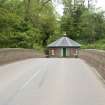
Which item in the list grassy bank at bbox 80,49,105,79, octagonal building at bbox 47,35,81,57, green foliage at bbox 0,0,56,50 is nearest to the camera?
grassy bank at bbox 80,49,105,79

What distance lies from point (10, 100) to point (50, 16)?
7909 cm

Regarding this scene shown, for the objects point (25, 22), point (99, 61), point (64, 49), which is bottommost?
point (64, 49)

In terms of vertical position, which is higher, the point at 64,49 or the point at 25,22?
the point at 25,22

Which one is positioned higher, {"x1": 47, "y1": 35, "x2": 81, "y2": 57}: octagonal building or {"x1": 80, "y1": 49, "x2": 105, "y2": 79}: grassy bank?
{"x1": 80, "y1": 49, "x2": 105, "y2": 79}: grassy bank

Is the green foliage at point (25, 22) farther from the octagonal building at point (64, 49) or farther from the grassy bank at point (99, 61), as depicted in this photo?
the grassy bank at point (99, 61)

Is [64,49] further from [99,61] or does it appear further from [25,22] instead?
[99,61]

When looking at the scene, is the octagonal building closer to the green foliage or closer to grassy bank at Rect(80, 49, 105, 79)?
the green foliage

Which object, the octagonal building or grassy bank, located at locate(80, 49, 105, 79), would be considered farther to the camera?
the octagonal building

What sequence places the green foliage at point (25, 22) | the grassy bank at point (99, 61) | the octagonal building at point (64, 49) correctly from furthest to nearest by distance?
Result: the octagonal building at point (64, 49)
the green foliage at point (25, 22)
the grassy bank at point (99, 61)

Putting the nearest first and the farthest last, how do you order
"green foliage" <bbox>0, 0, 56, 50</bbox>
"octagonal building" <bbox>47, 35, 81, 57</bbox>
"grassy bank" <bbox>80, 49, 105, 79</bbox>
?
"grassy bank" <bbox>80, 49, 105, 79</bbox> → "green foliage" <bbox>0, 0, 56, 50</bbox> → "octagonal building" <bbox>47, 35, 81, 57</bbox>

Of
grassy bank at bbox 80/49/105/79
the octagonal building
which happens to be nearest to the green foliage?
the octagonal building

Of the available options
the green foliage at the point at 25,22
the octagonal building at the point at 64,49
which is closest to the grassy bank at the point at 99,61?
the green foliage at the point at 25,22

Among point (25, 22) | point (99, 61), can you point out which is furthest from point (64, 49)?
point (99, 61)

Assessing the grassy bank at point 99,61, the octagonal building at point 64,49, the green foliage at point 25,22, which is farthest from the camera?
the octagonal building at point 64,49
